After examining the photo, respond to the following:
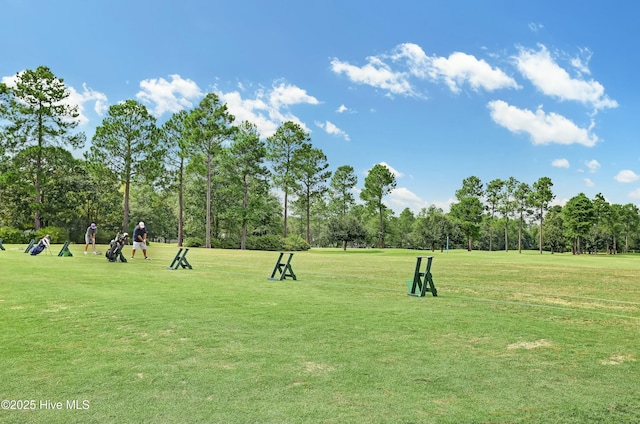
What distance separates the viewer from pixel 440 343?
6.12m

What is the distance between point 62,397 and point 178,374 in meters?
1.06

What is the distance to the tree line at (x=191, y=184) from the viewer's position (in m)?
44.7

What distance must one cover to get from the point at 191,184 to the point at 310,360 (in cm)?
6029

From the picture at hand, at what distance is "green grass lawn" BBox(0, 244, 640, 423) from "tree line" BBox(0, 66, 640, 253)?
135 feet

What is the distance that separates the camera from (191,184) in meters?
62.4

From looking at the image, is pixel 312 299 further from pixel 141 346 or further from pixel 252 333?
pixel 141 346

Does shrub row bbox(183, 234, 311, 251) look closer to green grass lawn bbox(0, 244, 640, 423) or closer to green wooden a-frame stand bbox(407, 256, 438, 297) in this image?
green wooden a-frame stand bbox(407, 256, 438, 297)

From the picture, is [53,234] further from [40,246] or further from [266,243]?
[266,243]

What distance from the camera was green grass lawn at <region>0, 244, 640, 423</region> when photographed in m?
3.77

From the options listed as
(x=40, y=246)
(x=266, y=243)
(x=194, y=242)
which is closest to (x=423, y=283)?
(x=40, y=246)

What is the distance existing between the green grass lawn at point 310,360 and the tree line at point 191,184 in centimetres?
4108

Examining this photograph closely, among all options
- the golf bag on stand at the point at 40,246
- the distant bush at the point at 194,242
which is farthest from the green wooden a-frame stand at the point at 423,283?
the distant bush at the point at 194,242

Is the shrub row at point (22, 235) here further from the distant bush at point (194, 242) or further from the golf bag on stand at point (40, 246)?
the golf bag on stand at point (40, 246)

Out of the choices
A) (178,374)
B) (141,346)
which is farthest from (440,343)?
(141,346)
